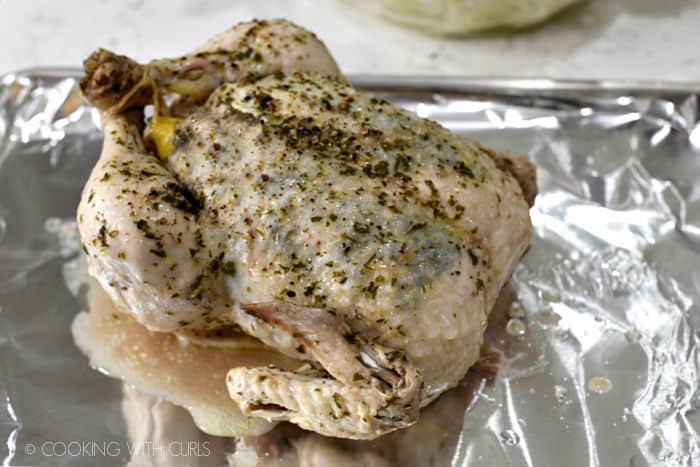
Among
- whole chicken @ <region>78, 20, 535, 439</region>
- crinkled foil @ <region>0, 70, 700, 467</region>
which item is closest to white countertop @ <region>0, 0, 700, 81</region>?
crinkled foil @ <region>0, 70, 700, 467</region>

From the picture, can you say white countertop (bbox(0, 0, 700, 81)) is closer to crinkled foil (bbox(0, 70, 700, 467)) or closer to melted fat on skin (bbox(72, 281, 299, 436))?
crinkled foil (bbox(0, 70, 700, 467))

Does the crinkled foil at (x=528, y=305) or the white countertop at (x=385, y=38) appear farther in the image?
the white countertop at (x=385, y=38)

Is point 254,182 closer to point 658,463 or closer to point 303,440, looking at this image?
point 303,440

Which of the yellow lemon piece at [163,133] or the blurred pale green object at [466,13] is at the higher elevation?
the blurred pale green object at [466,13]

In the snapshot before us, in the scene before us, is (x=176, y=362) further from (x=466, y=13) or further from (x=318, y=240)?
(x=466, y=13)

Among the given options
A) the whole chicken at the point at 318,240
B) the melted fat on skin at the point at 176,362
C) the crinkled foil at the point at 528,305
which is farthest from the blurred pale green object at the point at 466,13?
the melted fat on skin at the point at 176,362

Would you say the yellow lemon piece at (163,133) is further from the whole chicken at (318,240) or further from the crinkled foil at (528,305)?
the crinkled foil at (528,305)

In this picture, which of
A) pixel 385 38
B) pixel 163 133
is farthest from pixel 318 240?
pixel 385 38

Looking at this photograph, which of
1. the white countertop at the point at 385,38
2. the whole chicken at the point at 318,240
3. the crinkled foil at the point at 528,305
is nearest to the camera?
the whole chicken at the point at 318,240

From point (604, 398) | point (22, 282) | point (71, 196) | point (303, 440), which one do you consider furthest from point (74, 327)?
point (604, 398)
